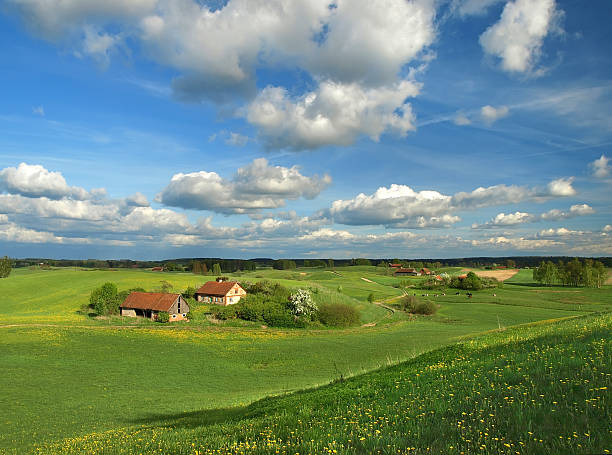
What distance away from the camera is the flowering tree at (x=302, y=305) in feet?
246

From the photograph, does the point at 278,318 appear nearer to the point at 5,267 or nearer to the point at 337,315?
the point at 337,315

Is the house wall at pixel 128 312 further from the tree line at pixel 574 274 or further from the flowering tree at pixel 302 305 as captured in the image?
the tree line at pixel 574 274

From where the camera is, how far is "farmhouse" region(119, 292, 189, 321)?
70.9 m

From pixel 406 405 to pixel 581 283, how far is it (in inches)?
6811

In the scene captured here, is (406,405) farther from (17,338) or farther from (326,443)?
(17,338)

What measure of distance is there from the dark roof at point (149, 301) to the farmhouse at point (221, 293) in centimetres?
1256

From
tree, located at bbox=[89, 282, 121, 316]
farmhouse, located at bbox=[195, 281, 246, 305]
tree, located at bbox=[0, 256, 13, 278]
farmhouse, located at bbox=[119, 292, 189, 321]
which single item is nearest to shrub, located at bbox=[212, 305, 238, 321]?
farmhouse, located at bbox=[119, 292, 189, 321]

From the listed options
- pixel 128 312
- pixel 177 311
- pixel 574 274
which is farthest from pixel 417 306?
pixel 574 274

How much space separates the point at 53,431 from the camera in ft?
63.8

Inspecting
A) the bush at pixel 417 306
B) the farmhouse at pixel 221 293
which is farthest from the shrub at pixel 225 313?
the bush at pixel 417 306

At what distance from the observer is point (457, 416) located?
8367mm

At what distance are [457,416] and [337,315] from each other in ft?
228

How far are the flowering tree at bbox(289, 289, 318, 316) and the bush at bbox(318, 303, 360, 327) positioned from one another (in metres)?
2.16

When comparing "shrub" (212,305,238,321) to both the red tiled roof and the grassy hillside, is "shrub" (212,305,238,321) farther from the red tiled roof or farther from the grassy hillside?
the grassy hillside
